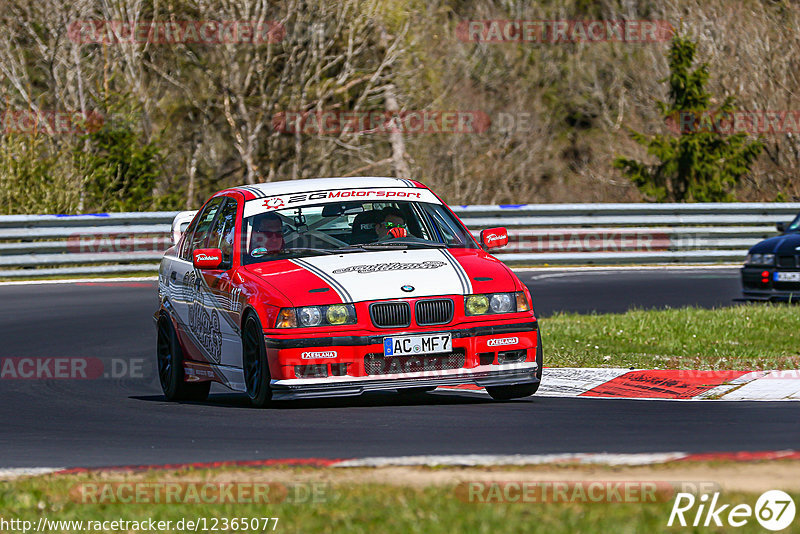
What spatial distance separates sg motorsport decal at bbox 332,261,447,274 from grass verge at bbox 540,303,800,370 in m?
2.46

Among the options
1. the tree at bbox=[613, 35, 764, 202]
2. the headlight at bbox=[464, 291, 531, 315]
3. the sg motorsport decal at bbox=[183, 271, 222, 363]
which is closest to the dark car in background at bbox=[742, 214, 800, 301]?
the headlight at bbox=[464, 291, 531, 315]

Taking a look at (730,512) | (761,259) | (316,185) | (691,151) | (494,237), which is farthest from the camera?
(691,151)

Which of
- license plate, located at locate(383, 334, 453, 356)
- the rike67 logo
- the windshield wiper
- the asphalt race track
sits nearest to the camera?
the rike67 logo

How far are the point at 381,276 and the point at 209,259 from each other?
1491mm

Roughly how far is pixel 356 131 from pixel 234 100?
2971 mm

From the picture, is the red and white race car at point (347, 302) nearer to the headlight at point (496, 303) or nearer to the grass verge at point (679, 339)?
the headlight at point (496, 303)

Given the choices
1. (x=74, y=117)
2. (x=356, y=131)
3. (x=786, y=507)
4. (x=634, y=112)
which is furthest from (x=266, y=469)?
(x=634, y=112)

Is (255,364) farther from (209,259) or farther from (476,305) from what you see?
(476,305)

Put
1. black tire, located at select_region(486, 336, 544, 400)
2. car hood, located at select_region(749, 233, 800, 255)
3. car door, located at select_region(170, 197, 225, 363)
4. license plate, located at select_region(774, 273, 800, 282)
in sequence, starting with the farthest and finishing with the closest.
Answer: car hood, located at select_region(749, 233, 800, 255) → license plate, located at select_region(774, 273, 800, 282) → car door, located at select_region(170, 197, 225, 363) → black tire, located at select_region(486, 336, 544, 400)

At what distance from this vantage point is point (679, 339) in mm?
12625

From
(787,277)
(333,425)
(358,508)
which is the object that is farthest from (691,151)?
(358,508)

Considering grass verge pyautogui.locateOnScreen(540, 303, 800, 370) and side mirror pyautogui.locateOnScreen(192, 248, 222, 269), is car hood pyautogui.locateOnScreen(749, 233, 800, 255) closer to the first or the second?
grass verge pyautogui.locateOnScreen(540, 303, 800, 370)

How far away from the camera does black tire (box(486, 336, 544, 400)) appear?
916 cm

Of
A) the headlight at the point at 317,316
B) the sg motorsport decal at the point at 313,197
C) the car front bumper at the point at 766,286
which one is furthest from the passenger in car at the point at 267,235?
the car front bumper at the point at 766,286
